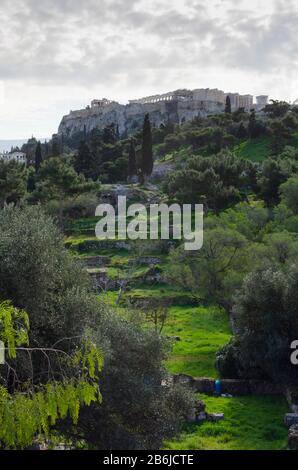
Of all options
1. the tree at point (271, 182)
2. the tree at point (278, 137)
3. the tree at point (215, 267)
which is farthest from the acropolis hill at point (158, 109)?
the tree at point (215, 267)

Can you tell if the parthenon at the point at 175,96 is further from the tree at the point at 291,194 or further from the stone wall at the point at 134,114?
the tree at the point at 291,194

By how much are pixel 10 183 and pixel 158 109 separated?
95.1 meters

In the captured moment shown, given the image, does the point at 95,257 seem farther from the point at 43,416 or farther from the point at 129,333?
the point at 43,416

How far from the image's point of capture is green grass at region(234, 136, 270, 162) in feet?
211

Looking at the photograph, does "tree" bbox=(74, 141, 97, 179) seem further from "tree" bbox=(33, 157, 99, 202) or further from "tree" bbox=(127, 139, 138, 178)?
"tree" bbox=(33, 157, 99, 202)

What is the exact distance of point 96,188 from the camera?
5084 centimetres

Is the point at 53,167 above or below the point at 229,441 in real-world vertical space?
above

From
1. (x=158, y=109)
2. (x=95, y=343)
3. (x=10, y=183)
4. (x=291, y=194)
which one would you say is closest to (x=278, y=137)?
(x=291, y=194)

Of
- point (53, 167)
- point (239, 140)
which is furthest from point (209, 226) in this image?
point (239, 140)

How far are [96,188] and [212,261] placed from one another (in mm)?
27146

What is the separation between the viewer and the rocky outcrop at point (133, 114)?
13350cm

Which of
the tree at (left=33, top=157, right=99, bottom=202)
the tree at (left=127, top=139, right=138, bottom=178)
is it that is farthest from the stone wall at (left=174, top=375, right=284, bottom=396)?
the tree at (left=127, top=139, right=138, bottom=178)

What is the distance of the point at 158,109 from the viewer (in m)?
138

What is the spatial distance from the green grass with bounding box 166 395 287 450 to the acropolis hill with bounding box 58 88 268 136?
350 feet
